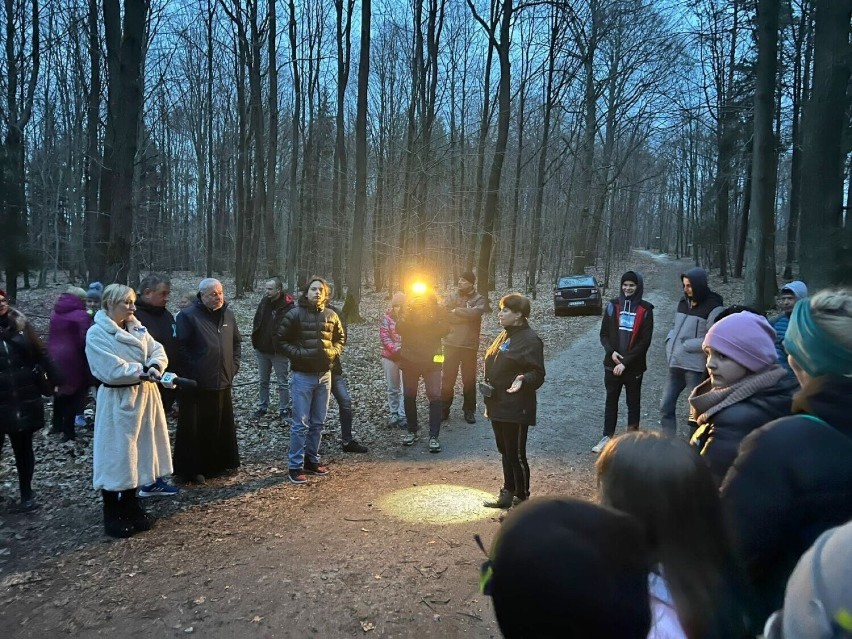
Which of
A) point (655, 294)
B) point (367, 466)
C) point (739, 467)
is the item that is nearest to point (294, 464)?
point (367, 466)

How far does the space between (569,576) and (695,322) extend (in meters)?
5.53

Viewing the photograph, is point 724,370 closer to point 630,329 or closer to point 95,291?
point 630,329

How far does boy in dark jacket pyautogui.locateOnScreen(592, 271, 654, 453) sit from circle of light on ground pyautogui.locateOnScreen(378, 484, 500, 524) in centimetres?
217

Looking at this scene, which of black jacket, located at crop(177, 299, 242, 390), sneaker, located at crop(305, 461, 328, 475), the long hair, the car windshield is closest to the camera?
the long hair

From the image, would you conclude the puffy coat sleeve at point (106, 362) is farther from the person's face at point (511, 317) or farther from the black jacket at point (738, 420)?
the black jacket at point (738, 420)

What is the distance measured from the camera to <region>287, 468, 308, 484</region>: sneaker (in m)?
5.72

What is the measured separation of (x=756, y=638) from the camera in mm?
1581

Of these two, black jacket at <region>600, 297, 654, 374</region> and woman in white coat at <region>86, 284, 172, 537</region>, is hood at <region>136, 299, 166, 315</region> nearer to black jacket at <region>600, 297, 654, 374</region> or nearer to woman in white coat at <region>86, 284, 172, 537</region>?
woman in white coat at <region>86, 284, 172, 537</region>

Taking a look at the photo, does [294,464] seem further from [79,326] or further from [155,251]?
[155,251]

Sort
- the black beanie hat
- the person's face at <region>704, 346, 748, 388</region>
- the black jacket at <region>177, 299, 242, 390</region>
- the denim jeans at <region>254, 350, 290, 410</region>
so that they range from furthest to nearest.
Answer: the denim jeans at <region>254, 350, 290, 410</region>, the black jacket at <region>177, 299, 242, 390</region>, the person's face at <region>704, 346, 748, 388</region>, the black beanie hat

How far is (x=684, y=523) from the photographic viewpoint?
1462mm

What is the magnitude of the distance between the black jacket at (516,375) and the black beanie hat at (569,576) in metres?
3.63

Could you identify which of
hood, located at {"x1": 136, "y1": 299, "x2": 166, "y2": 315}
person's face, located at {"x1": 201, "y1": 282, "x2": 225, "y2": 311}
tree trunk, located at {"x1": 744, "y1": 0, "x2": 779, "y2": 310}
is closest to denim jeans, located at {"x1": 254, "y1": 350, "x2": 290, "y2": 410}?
hood, located at {"x1": 136, "y1": 299, "x2": 166, "y2": 315}

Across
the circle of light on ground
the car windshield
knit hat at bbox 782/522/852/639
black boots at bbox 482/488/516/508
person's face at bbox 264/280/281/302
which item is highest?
the car windshield
